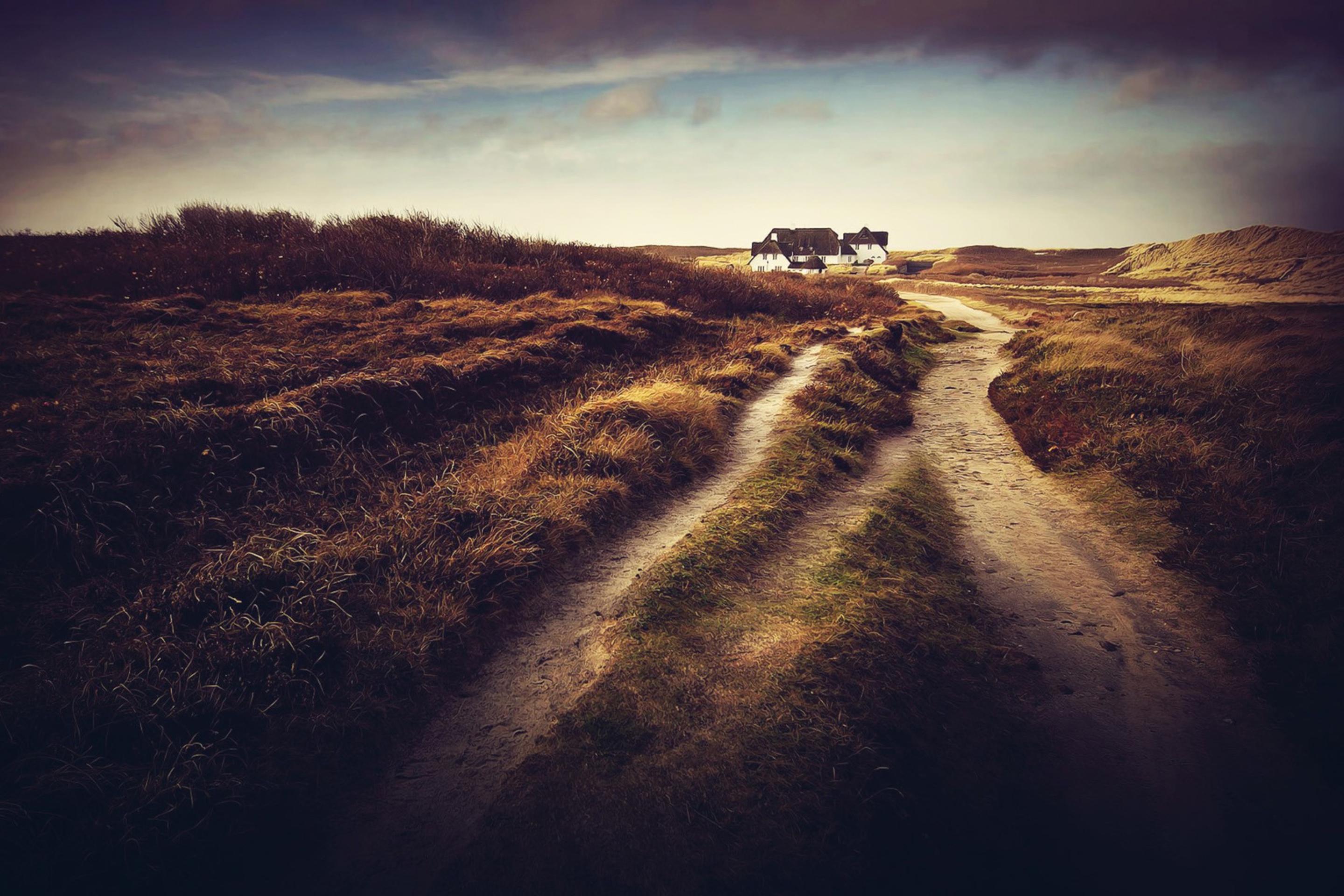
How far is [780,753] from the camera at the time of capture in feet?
11.4

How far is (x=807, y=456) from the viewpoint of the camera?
29.2ft

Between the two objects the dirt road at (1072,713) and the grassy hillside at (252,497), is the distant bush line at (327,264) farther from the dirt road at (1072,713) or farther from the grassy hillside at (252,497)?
the dirt road at (1072,713)

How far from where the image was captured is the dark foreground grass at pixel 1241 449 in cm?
476

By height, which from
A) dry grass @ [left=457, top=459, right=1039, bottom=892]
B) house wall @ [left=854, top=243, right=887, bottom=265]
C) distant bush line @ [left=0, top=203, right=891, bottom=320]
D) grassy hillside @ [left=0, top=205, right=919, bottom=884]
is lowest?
dry grass @ [left=457, top=459, right=1039, bottom=892]

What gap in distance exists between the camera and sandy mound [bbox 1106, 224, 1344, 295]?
2908 centimetres

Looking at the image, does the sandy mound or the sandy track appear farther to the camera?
the sandy mound

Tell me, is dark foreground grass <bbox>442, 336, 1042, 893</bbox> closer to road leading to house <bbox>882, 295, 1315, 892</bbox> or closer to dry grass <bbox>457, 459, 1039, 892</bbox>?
dry grass <bbox>457, 459, 1039, 892</bbox>

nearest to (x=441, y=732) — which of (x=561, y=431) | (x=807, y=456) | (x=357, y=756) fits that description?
(x=357, y=756)

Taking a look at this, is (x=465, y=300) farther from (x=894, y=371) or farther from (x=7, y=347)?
(x=894, y=371)

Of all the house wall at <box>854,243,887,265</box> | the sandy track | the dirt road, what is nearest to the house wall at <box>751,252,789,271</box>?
the house wall at <box>854,243,887,265</box>

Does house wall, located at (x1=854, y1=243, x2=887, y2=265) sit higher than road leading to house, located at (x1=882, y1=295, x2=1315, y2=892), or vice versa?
house wall, located at (x1=854, y1=243, x2=887, y2=265)

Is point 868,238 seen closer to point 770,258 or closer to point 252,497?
point 770,258

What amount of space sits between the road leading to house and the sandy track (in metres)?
3.64

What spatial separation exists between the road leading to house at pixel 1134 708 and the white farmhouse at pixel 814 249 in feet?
220
